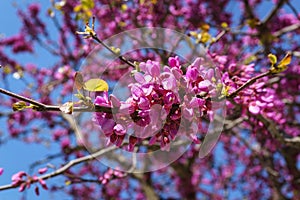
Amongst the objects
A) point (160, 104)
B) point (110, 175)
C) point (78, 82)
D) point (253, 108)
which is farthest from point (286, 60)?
point (110, 175)

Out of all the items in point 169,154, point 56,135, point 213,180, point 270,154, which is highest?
point 56,135

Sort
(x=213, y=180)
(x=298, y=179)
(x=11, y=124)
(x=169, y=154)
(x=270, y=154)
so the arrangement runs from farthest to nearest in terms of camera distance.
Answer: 1. (x=213, y=180)
2. (x=11, y=124)
3. (x=270, y=154)
4. (x=298, y=179)
5. (x=169, y=154)

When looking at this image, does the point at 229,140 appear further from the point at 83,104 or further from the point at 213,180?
the point at 83,104

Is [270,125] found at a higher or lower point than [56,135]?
lower

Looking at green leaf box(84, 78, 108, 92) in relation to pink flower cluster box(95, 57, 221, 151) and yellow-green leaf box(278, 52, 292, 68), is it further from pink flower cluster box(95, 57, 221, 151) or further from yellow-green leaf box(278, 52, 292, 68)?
yellow-green leaf box(278, 52, 292, 68)

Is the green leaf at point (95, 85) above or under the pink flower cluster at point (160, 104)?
above

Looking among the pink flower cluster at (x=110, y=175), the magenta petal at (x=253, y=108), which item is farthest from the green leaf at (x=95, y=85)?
the pink flower cluster at (x=110, y=175)

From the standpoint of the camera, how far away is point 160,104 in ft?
4.50

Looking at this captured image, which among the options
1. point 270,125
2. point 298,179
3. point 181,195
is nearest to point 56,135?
point 181,195

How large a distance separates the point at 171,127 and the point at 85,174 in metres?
6.34

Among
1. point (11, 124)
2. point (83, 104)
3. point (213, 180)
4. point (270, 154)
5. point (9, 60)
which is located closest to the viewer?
point (83, 104)

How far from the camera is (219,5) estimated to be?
5.23 m

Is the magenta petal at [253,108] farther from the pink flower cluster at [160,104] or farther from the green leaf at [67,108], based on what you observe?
the green leaf at [67,108]

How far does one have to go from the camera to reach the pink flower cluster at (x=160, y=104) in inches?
53.2
